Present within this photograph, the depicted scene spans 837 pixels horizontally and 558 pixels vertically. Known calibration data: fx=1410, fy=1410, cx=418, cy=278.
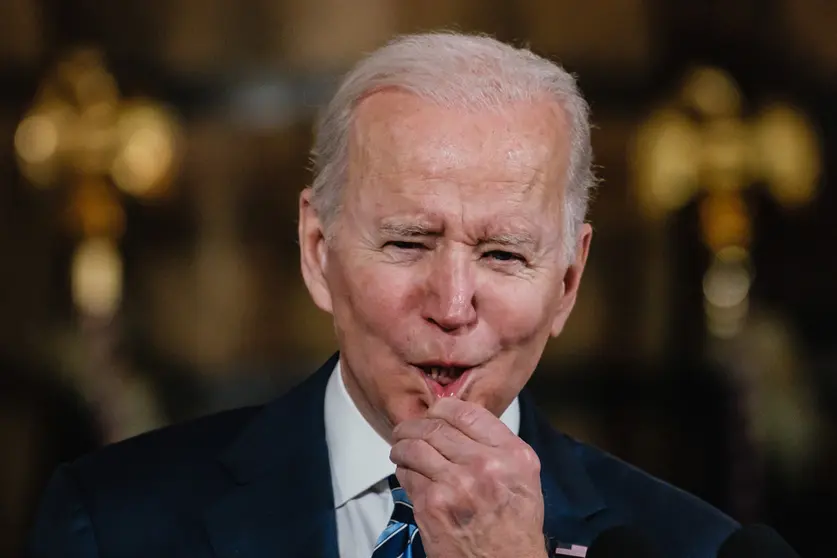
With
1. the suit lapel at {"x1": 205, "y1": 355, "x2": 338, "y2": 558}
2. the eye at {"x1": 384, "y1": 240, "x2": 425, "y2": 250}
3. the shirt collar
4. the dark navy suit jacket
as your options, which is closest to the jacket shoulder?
the dark navy suit jacket

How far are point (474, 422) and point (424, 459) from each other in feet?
0.24

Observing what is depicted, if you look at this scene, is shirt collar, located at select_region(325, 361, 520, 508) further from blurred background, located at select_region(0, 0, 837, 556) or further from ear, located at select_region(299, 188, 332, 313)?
blurred background, located at select_region(0, 0, 837, 556)

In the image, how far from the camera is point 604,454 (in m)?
2.29

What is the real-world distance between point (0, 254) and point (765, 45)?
124 inches

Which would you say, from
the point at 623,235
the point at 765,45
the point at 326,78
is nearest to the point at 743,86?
the point at 765,45

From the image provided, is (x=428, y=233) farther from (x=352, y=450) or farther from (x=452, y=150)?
(x=352, y=450)

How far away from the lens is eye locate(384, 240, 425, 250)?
188 cm

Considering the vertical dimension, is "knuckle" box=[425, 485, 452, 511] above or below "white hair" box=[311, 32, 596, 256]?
below

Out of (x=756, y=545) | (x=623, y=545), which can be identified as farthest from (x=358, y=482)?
(x=756, y=545)

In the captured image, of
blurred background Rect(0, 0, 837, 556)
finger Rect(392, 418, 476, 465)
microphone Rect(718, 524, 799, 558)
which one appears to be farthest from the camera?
blurred background Rect(0, 0, 837, 556)

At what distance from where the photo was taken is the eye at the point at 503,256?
189 centimetres

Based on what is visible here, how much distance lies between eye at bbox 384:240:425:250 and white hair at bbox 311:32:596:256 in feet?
0.45

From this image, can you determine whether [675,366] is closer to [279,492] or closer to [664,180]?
[664,180]

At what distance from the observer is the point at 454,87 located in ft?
6.21
